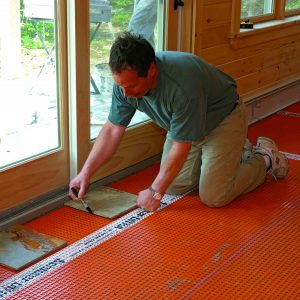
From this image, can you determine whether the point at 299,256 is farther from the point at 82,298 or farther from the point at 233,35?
the point at 233,35

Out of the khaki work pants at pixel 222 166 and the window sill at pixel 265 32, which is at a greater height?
the window sill at pixel 265 32

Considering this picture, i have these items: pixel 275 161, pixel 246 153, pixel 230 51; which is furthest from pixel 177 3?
pixel 275 161

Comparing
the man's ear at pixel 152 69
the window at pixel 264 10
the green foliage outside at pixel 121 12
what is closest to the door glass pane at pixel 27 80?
the green foliage outside at pixel 121 12

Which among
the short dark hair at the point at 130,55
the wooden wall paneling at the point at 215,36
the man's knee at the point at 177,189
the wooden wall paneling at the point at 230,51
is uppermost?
the short dark hair at the point at 130,55

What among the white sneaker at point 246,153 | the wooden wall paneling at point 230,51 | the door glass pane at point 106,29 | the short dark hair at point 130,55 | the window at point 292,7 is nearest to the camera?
the short dark hair at point 130,55

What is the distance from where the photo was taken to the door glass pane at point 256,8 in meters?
4.57

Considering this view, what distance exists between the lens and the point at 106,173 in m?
3.10

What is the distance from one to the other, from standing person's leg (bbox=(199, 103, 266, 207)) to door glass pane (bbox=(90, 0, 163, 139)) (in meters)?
0.60

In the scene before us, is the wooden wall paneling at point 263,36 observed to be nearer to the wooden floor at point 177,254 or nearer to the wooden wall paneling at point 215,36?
the wooden wall paneling at point 215,36

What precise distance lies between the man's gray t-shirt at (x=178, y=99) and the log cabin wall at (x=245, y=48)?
0.96 meters

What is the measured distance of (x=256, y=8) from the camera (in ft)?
15.7

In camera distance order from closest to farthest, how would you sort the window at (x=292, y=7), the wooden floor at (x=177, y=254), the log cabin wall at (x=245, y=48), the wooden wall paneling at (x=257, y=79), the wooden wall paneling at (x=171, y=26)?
the wooden floor at (x=177, y=254)
the wooden wall paneling at (x=171, y=26)
the log cabin wall at (x=245, y=48)
the wooden wall paneling at (x=257, y=79)
the window at (x=292, y=7)

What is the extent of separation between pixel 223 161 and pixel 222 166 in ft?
0.08

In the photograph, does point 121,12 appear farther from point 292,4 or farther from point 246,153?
point 292,4
